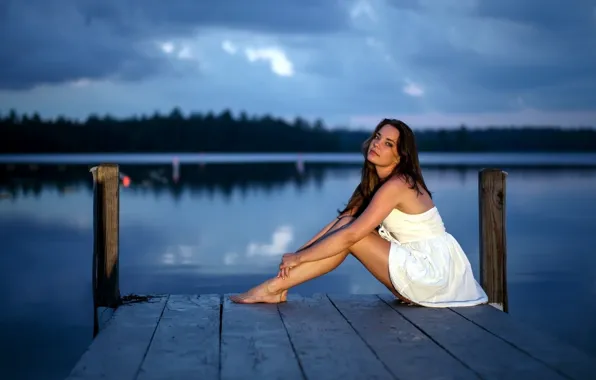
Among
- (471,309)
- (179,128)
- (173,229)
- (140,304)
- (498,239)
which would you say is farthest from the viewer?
(179,128)

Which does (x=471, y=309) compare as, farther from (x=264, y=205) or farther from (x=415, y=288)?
(x=264, y=205)

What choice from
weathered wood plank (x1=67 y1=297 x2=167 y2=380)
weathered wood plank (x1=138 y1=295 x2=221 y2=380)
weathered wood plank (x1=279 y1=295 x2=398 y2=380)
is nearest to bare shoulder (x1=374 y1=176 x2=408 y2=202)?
weathered wood plank (x1=279 y1=295 x2=398 y2=380)

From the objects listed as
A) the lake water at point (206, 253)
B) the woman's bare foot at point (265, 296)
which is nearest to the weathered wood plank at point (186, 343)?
the woman's bare foot at point (265, 296)

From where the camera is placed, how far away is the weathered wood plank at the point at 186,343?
3.45 m

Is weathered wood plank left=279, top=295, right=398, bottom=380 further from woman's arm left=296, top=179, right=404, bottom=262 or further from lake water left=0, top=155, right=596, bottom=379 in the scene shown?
lake water left=0, top=155, right=596, bottom=379

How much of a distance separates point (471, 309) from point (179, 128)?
303 ft

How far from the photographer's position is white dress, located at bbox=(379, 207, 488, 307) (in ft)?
16.0

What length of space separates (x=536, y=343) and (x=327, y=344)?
971mm

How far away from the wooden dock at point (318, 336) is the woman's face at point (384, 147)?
88cm

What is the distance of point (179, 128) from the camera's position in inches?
3772

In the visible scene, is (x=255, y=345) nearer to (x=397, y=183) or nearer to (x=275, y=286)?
(x=275, y=286)

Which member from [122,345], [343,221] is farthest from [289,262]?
[122,345]

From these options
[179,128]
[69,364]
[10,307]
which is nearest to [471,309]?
[69,364]

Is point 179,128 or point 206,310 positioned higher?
point 179,128
